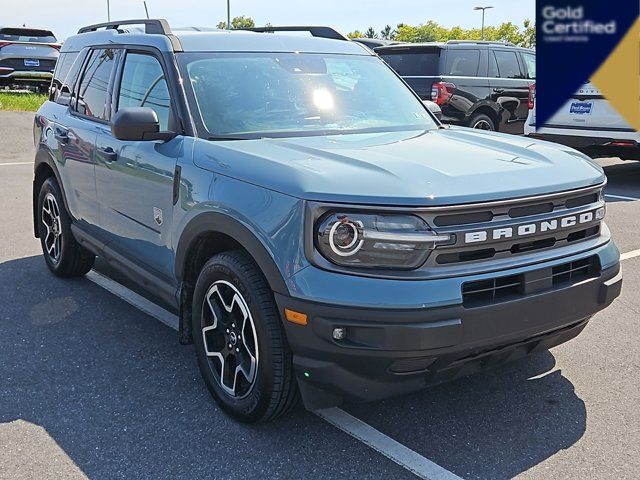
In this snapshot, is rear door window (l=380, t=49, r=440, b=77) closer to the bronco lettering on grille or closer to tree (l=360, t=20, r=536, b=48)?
the bronco lettering on grille

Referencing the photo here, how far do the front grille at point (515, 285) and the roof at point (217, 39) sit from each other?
212 cm

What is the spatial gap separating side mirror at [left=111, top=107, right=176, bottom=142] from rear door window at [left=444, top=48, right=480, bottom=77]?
353 inches

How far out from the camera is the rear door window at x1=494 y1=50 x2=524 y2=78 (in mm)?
12438

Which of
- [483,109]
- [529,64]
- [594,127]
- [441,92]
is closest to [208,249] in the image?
[594,127]

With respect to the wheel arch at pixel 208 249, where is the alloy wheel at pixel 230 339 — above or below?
below

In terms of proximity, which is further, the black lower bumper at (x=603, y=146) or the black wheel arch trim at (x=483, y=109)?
the black wheel arch trim at (x=483, y=109)

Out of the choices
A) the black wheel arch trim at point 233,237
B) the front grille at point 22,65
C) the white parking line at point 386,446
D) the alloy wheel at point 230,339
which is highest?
the front grille at point 22,65

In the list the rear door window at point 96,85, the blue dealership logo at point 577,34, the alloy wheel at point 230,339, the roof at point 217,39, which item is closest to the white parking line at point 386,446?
the alloy wheel at point 230,339

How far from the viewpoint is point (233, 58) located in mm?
3959

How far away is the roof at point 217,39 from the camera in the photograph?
157 inches

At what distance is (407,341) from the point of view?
8.49ft

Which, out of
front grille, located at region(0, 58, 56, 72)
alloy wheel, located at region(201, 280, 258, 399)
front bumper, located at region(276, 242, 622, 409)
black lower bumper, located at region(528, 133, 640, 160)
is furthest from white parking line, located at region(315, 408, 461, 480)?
front grille, located at region(0, 58, 56, 72)

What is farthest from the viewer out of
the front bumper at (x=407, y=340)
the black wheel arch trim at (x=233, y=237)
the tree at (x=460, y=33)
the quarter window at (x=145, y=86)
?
the tree at (x=460, y=33)

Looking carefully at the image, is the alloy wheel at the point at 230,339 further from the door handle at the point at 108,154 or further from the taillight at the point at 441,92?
the taillight at the point at 441,92
